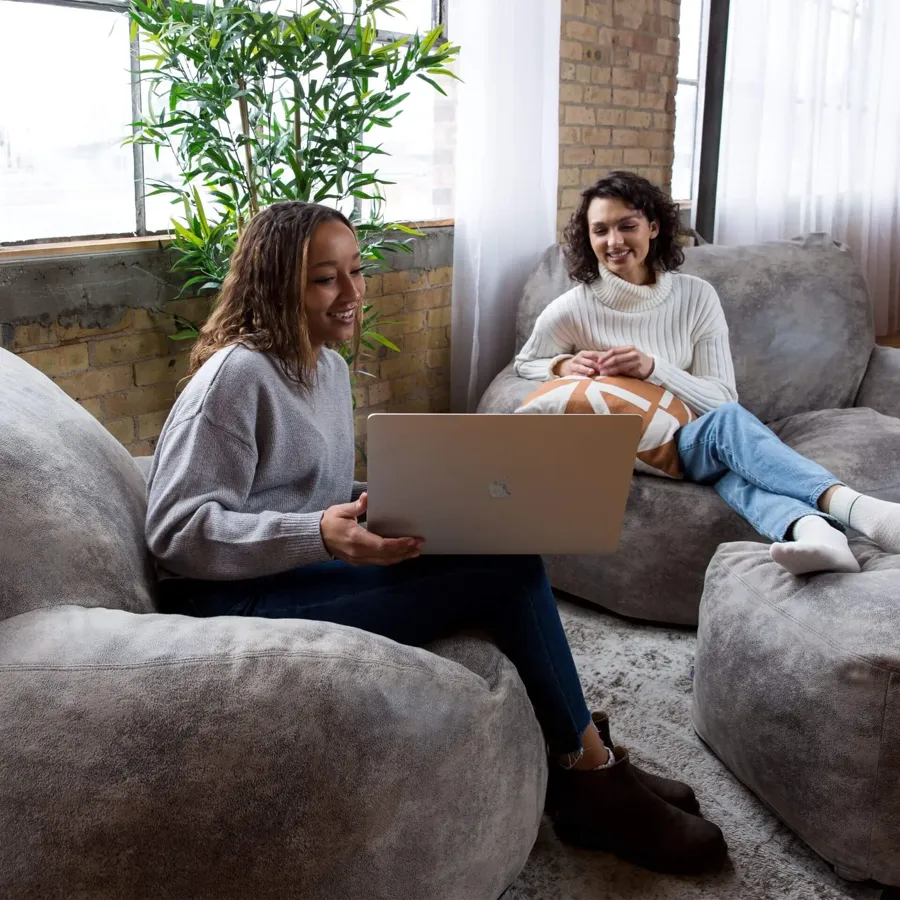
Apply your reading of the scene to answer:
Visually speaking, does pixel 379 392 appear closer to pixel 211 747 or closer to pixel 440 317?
pixel 440 317

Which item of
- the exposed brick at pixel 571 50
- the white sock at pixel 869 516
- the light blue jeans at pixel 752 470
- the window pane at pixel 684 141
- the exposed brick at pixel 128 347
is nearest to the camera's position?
the white sock at pixel 869 516

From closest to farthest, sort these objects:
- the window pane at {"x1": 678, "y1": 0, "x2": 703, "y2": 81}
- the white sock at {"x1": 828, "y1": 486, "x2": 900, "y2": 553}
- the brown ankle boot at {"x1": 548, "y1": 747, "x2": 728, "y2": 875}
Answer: the brown ankle boot at {"x1": 548, "y1": 747, "x2": 728, "y2": 875}, the white sock at {"x1": 828, "y1": 486, "x2": 900, "y2": 553}, the window pane at {"x1": 678, "y1": 0, "x2": 703, "y2": 81}

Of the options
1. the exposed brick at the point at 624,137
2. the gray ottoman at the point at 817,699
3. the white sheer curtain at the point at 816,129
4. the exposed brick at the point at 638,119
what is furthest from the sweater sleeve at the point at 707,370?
the white sheer curtain at the point at 816,129

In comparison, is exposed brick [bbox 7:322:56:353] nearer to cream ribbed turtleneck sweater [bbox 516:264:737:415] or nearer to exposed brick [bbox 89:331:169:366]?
exposed brick [bbox 89:331:169:366]

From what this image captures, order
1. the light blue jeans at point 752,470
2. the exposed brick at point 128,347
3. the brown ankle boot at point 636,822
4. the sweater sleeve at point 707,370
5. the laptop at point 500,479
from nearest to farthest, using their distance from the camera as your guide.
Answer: the laptop at point 500,479 → the brown ankle boot at point 636,822 → the light blue jeans at point 752,470 → the exposed brick at point 128,347 → the sweater sleeve at point 707,370

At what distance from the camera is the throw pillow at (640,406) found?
2.38 meters

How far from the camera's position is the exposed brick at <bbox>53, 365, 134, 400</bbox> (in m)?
2.25

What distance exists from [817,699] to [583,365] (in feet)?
3.91

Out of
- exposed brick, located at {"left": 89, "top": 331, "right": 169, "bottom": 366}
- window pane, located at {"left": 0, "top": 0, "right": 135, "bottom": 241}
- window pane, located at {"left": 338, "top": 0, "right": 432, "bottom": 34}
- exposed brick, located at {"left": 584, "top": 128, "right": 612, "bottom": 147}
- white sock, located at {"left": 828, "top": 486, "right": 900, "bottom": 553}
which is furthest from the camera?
exposed brick, located at {"left": 584, "top": 128, "right": 612, "bottom": 147}

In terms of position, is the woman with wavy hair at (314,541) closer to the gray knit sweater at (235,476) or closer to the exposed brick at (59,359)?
the gray knit sweater at (235,476)

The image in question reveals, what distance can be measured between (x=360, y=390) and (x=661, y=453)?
107 centimetres

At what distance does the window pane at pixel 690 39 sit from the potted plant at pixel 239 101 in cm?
234

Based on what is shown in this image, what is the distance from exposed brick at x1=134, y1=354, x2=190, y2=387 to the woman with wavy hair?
0.86m

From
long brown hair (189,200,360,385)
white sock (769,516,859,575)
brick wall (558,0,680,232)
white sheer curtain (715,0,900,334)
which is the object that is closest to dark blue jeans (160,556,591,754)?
long brown hair (189,200,360,385)
